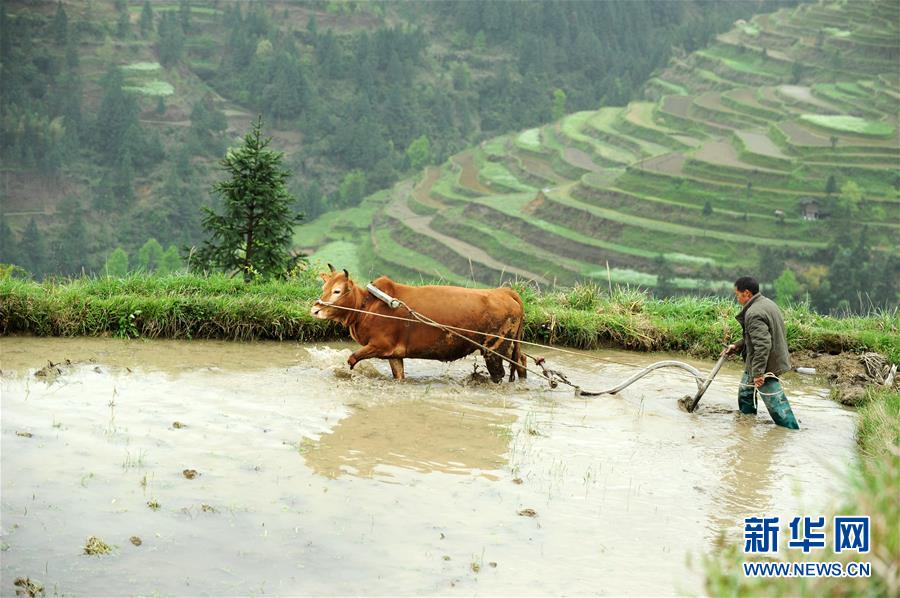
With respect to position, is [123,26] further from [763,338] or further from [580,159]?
[763,338]

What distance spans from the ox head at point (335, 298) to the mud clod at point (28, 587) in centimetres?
401

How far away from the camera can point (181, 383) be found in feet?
26.3

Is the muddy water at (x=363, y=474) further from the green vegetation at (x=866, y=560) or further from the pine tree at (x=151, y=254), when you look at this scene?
the pine tree at (x=151, y=254)

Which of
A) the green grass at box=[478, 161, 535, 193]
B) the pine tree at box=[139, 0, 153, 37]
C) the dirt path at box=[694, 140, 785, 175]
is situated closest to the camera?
the dirt path at box=[694, 140, 785, 175]

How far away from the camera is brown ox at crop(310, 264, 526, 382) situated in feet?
27.9

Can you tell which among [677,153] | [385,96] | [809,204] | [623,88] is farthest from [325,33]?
[809,204]

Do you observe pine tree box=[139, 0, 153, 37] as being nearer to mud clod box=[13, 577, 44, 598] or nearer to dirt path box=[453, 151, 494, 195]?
dirt path box=[453, 151, 494, 195]

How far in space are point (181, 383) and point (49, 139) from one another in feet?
335

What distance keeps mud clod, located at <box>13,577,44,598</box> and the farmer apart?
532 centimetres

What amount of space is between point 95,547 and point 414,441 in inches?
99.6

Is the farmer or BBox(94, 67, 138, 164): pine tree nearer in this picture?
the farmer

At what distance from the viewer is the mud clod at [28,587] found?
4.62m

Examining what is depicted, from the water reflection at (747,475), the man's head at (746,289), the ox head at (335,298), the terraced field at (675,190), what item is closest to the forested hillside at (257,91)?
the terraced field at (675,190)

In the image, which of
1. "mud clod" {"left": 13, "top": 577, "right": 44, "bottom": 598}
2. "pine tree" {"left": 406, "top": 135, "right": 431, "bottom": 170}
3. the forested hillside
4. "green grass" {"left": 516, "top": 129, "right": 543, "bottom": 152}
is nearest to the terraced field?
"green grass" {"left": 516, "top": 129, "right": 543, "bottom": 152}
